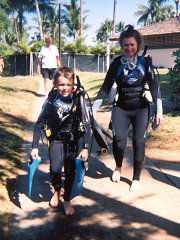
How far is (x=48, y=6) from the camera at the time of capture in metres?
60.2

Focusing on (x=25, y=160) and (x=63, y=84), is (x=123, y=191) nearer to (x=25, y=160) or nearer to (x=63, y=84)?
(x=63, y=84)

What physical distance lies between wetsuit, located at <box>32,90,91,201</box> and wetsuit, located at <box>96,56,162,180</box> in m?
0.72

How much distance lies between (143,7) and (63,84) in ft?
249

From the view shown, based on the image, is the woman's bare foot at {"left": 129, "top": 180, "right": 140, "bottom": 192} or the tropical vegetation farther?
the tropical vegetation

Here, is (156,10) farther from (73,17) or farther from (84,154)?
(84,154)

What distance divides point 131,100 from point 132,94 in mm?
A: 72

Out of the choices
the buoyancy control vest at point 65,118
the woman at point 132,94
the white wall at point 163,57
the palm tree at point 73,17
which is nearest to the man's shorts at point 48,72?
the woman at point 132,94

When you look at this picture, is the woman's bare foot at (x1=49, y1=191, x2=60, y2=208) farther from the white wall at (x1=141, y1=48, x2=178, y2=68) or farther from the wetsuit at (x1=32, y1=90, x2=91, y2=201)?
the white wall at (x1=141, y1=48, x2=178, y2=68)

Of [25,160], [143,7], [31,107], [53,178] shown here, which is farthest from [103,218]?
[143,7]

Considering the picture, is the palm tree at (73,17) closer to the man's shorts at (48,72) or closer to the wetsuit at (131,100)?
the man's shorts at (48,72)

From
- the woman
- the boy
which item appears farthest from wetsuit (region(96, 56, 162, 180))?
the boy

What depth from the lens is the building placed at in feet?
99.2

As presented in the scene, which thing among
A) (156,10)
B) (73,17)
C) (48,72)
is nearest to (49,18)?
(73,17)

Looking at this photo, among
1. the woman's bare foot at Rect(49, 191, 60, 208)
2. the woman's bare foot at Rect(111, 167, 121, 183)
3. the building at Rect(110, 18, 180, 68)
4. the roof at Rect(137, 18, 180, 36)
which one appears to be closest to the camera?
the woman's bare foot at Rect(49, 191, 60, 208)
